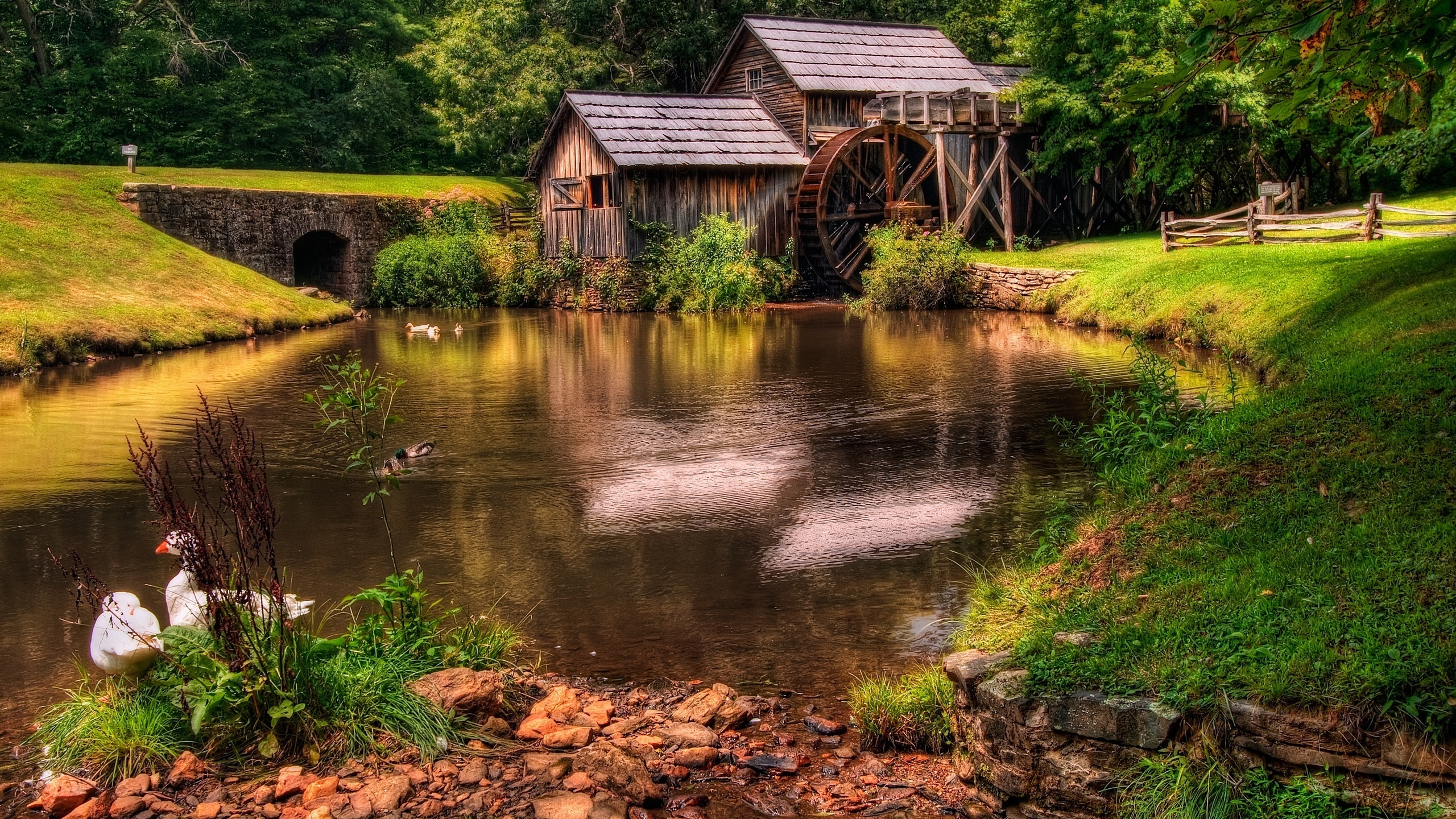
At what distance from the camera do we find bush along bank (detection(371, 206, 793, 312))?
91.7 feet

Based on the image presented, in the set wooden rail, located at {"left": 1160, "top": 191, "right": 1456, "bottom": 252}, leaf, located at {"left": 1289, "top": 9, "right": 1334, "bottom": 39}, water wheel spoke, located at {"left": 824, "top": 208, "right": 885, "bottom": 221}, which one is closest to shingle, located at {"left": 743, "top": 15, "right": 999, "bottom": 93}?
water wheel spoke, located at {"left": 824, "top": 208, "right": 885, "bottom": 221}

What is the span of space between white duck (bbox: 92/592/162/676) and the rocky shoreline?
0.65 meters

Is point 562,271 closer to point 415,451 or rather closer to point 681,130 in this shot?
point 681,130

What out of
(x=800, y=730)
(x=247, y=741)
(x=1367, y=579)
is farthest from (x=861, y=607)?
(x=247, y=741)

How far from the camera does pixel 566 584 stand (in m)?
8.29

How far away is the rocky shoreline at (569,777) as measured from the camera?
16.7 feet

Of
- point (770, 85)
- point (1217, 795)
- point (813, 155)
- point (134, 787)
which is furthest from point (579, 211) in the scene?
point (1217, 795)

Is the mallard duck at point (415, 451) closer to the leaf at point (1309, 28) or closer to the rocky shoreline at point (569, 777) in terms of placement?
the rocky shoreline at point (569, 777)

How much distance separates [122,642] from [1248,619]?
5.18 metres

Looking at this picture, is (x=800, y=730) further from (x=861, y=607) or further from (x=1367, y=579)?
(x=1367, y=579)

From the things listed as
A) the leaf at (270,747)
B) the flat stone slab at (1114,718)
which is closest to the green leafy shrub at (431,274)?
the leaf at (270,747)

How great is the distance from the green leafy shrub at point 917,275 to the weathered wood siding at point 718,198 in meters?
3.39

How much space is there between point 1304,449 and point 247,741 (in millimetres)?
5839

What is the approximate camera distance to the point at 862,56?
3198 cm
